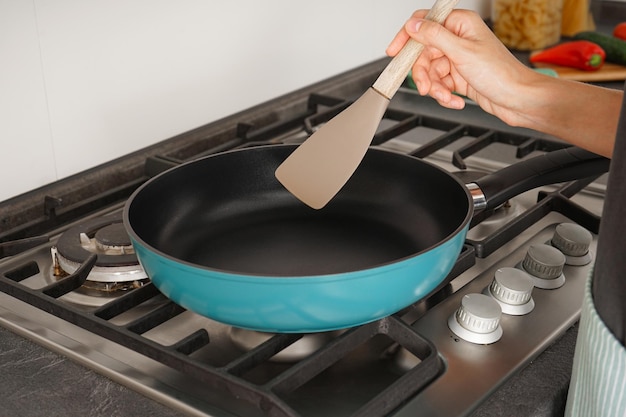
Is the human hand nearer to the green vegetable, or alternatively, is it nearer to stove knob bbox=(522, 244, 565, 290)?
stove knob bbox=(522, 244, 565, 290)

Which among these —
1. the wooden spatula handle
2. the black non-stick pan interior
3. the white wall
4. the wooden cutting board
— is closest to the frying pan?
the black non-stick pan interior

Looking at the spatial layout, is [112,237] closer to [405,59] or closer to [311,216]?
[311,216]

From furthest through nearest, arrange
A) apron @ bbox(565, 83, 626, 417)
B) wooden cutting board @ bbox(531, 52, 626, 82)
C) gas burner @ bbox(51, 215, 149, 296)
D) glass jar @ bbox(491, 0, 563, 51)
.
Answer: glass jar @ bbox(491, 0, 563, 51) → wooden cutting board @ bbox(531, 52, 626, 82) → gas burner @ bbox(51, 215, 149, 296) → apron @ bbox(565, 83, 626, 417)

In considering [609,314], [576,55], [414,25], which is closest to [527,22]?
[576,55]

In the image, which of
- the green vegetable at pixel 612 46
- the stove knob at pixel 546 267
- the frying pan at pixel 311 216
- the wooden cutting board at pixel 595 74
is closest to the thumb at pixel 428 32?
the frying pan at pixel 311 216

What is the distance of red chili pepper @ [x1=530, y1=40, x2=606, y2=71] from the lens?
1481 millimetres

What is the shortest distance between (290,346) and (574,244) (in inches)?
13.4

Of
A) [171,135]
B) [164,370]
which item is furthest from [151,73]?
[164,370]

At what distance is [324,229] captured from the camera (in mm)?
911

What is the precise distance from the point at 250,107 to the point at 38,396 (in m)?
0.69

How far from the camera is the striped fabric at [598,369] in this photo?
23.6 inches

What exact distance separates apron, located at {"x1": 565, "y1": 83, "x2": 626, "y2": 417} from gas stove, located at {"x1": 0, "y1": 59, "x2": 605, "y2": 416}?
0.09 meters

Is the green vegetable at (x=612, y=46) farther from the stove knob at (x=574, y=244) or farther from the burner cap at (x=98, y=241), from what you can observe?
the burner cap at (x=98, y=241)

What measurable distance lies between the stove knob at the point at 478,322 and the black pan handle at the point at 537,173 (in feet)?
0.44
